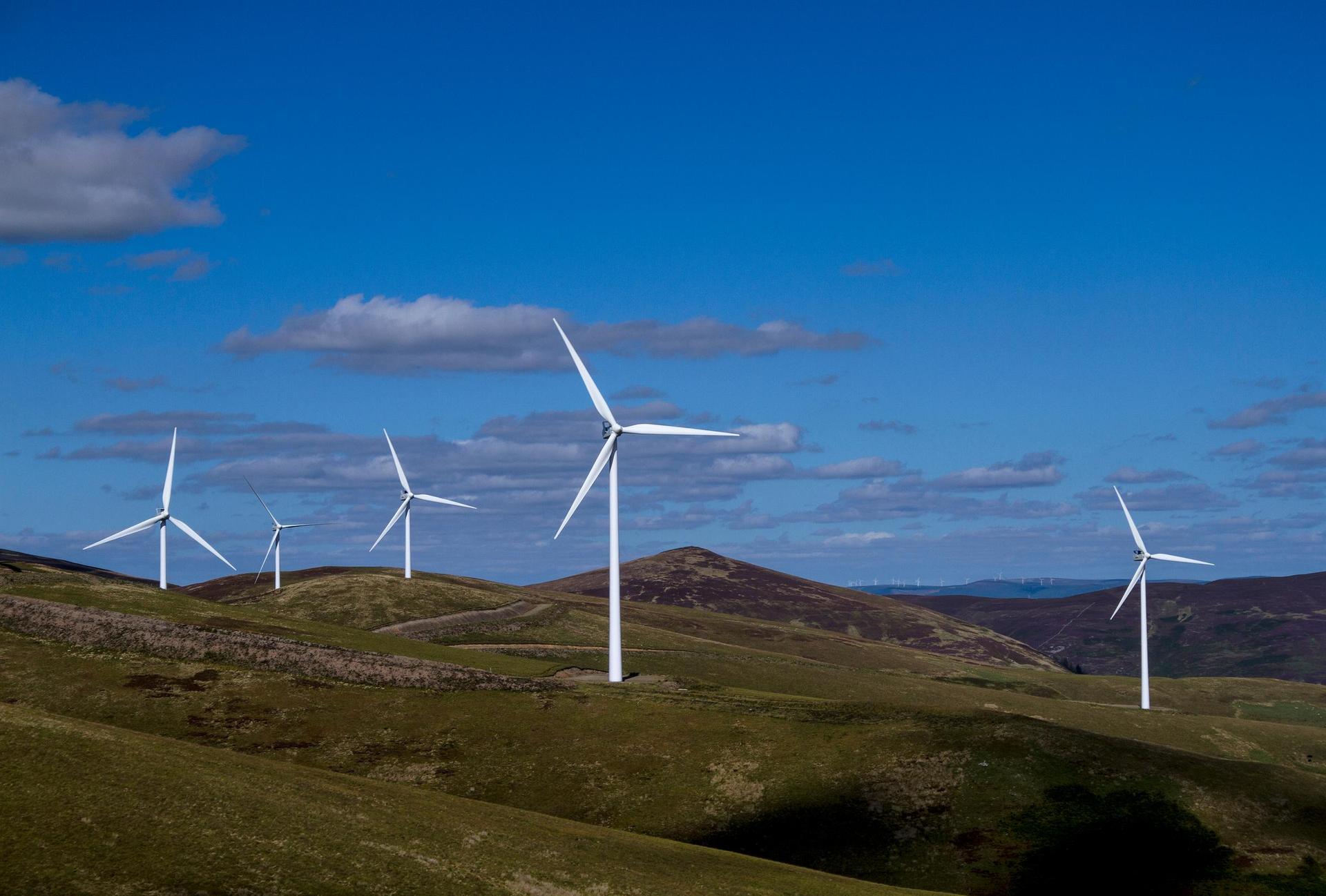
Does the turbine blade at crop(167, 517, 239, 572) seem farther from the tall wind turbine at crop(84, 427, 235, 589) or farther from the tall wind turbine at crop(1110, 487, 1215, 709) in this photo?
the tall wind turbine at crop(1110, 487, 1215, 709)

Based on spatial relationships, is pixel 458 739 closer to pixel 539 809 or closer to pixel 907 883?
pixel 539 809

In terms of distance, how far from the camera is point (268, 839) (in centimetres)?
4606

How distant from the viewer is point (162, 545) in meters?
160

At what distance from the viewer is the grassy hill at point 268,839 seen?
41469 millimetres

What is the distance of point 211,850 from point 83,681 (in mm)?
49398

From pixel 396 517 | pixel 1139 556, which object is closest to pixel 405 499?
pixel 396 517

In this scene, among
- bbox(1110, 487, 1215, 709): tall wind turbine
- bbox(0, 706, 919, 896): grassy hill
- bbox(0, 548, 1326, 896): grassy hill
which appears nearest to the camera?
bbox(0, 706, 919, 896): grassy hill

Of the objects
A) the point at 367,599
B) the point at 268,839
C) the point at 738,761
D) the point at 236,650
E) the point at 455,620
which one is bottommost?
the point at 738,761

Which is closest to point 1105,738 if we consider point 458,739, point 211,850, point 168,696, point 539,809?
point 539,809

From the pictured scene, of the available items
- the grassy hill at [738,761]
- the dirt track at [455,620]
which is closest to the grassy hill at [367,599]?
the dirt track at [455,620]

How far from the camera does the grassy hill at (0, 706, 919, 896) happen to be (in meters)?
41.5

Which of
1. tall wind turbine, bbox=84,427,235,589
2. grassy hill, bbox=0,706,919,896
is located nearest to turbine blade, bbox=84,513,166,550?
tall wind turbine, bbox=84,427,235,589

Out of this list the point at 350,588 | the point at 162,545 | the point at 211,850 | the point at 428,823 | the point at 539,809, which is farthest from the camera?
the point at 350,588

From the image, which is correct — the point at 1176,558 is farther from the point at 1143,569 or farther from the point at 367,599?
the point at 367,599
